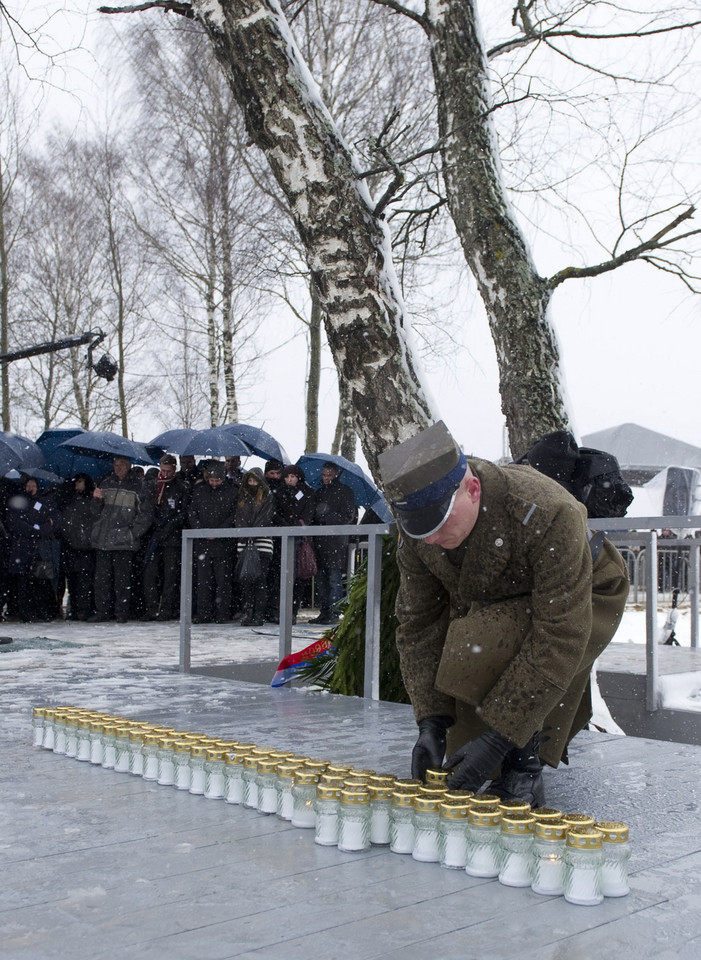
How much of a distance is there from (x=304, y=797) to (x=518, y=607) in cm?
90

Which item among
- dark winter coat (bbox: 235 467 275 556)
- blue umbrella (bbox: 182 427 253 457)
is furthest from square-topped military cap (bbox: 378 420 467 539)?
Result: blue umbrella (bbox: 182 427 253 457)

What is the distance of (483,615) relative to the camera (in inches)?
134

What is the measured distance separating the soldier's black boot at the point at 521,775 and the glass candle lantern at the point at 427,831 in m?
0.52

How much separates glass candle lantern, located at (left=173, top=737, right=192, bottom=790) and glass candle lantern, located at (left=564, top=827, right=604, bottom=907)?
1.61 metres

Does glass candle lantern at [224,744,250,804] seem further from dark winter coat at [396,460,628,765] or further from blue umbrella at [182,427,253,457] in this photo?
blue umbrella at [182,427,253,457]

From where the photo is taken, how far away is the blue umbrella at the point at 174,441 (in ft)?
46.1

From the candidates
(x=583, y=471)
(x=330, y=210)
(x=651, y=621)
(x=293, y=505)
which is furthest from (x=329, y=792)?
(x=293, y=505)

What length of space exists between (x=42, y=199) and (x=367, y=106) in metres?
11.5

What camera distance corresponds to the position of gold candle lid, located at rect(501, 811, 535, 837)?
2.73 meters

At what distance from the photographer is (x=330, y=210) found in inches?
260

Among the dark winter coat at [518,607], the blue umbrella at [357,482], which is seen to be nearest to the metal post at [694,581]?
the blue umbrella at [357,482]

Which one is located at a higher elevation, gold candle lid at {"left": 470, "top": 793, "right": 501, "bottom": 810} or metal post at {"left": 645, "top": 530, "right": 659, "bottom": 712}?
metal post at {"left": 645, "top": 530, "right": 659, "bottom": 712}

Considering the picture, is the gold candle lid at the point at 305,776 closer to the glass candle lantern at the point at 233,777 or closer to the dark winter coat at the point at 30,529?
the glass candle lantern at the point at 233,777

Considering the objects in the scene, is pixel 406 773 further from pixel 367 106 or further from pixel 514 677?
pixel 367 106
